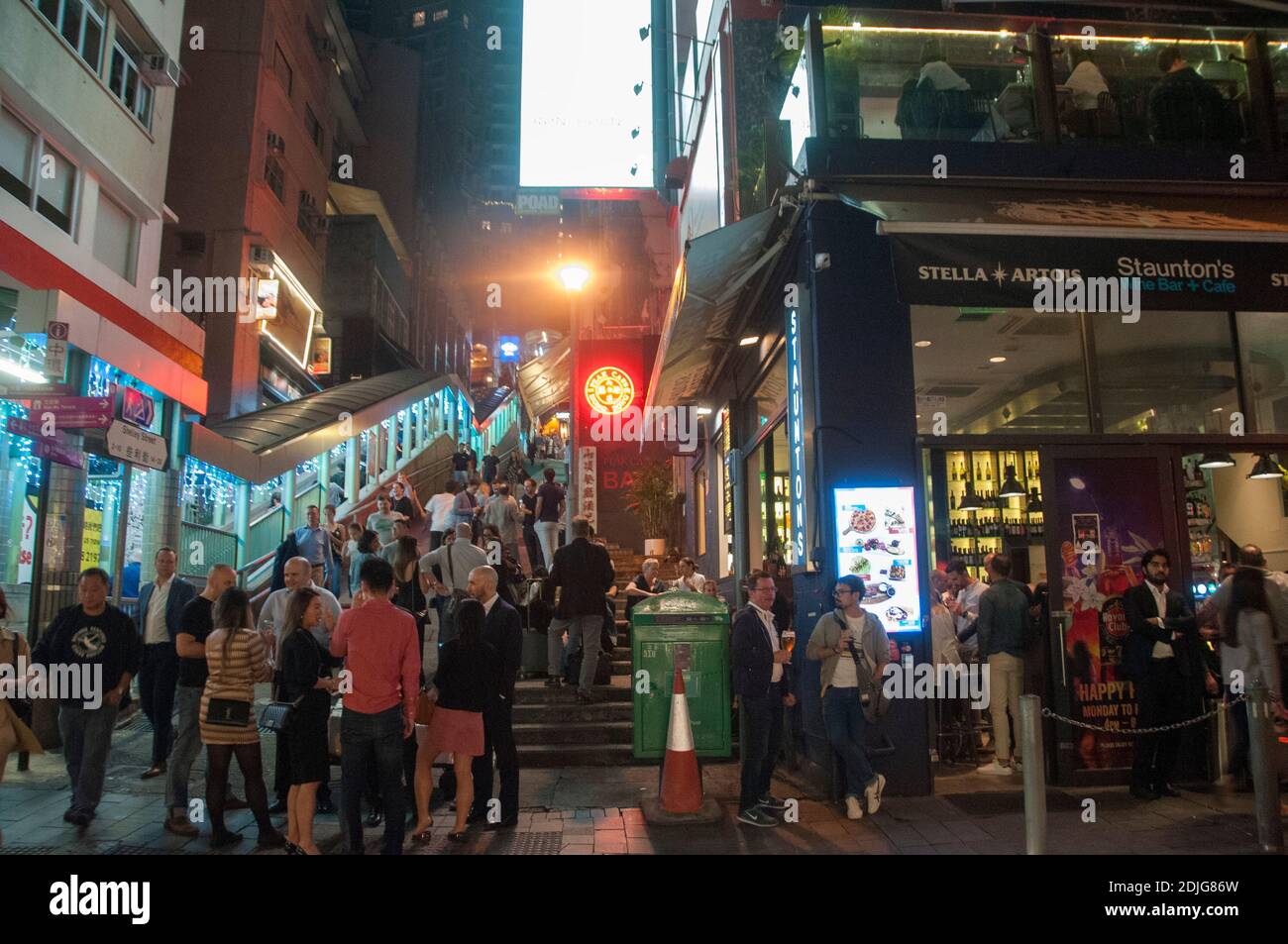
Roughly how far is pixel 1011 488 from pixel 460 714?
7855 mm

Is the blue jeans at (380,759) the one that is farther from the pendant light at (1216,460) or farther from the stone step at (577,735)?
the pendant light at (1216,460)

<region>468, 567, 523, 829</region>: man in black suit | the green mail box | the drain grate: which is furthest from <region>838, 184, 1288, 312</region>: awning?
<region>468, 567, 523, 829</region>: man in black suit

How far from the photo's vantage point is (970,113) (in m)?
8.75

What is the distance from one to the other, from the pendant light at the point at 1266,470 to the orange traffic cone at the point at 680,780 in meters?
6.91

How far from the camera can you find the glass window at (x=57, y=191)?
495 inches

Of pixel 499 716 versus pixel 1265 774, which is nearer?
pixel 1265 774

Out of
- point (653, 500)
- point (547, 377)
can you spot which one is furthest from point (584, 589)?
point (547, 377)

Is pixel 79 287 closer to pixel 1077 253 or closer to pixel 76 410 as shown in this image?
pixel 76 410

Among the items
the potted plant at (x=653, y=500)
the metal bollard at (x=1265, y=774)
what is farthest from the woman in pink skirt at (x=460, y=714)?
the potted plant at (x=653, y=500)

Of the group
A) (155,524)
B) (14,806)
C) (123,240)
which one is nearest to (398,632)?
(14,806)

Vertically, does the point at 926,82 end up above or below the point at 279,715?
above

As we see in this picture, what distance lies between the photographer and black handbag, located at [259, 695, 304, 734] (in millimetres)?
5773

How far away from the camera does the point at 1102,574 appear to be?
8.09 m

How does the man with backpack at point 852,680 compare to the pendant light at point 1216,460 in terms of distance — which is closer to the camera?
the man with backpack at point 852,680
